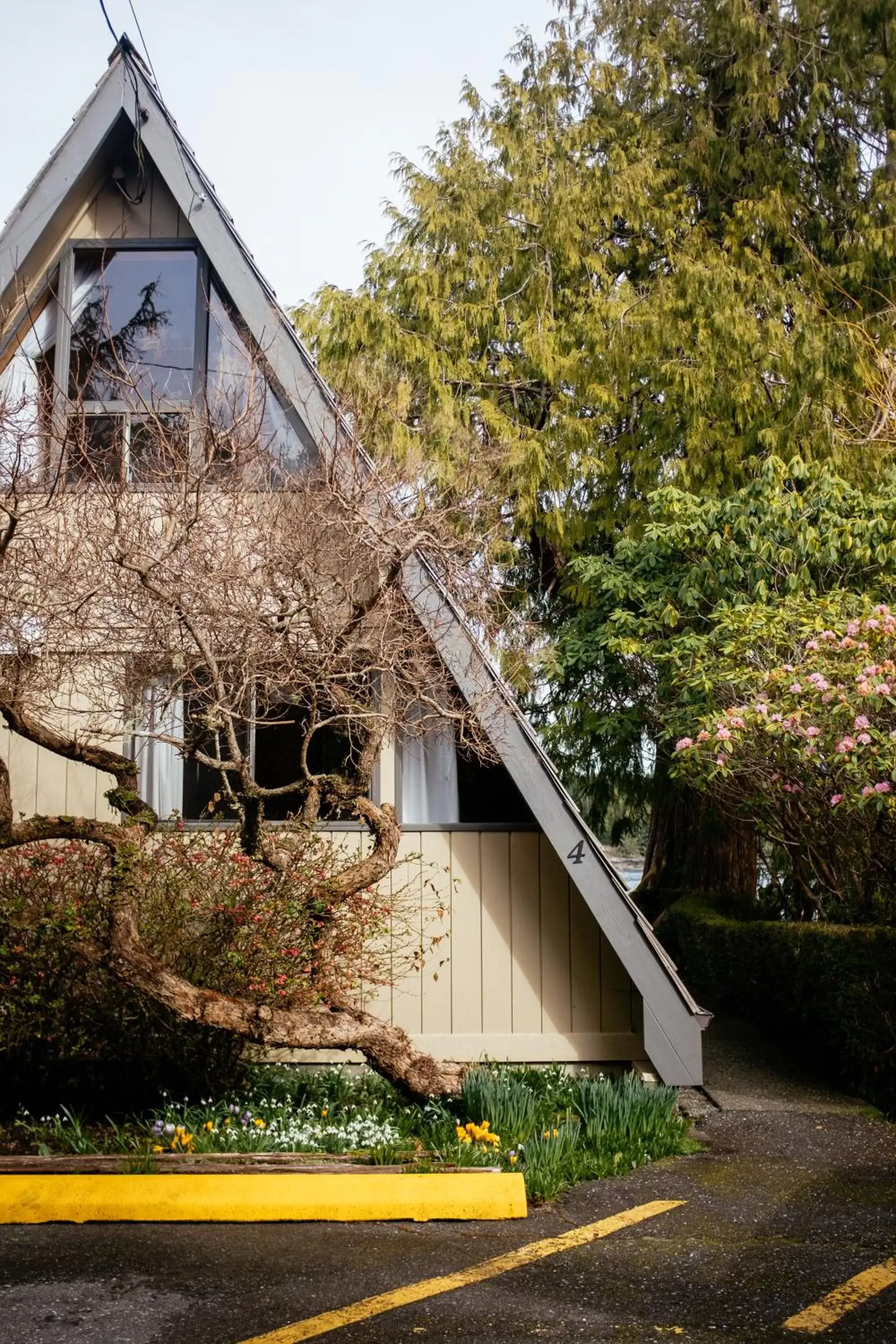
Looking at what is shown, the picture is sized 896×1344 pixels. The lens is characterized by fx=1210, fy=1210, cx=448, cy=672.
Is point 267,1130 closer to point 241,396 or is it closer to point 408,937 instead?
point 408,937

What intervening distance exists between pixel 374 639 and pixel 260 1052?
9.85 feet

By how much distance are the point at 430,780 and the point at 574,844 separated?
1.55 meters

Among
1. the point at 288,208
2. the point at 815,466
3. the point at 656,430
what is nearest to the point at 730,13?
the point at 656,430

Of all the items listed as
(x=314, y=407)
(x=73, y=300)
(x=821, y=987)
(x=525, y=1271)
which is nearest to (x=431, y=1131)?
(x=525, y=1271)

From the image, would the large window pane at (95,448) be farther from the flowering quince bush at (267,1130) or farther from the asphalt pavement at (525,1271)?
the asphalt pavement at (525,1271)

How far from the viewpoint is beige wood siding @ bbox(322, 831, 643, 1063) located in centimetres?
884

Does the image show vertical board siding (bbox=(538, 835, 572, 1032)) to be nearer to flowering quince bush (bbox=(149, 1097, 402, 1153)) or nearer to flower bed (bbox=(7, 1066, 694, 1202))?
flower bed (bbox=(7, 1066, 694, 1202))

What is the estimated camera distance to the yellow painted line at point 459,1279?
4.64 metres

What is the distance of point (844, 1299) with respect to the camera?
5.02 meters

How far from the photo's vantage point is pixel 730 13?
16.5m

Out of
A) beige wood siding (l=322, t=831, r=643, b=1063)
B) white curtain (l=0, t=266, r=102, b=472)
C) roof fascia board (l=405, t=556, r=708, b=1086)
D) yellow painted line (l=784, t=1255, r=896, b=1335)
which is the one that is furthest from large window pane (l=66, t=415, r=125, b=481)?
yellow painted line (l=784, t=1255, r=896, b=1335)

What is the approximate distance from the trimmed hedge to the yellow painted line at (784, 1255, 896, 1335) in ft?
11.0

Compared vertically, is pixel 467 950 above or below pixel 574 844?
below

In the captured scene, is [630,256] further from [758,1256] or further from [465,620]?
[758,1256]
